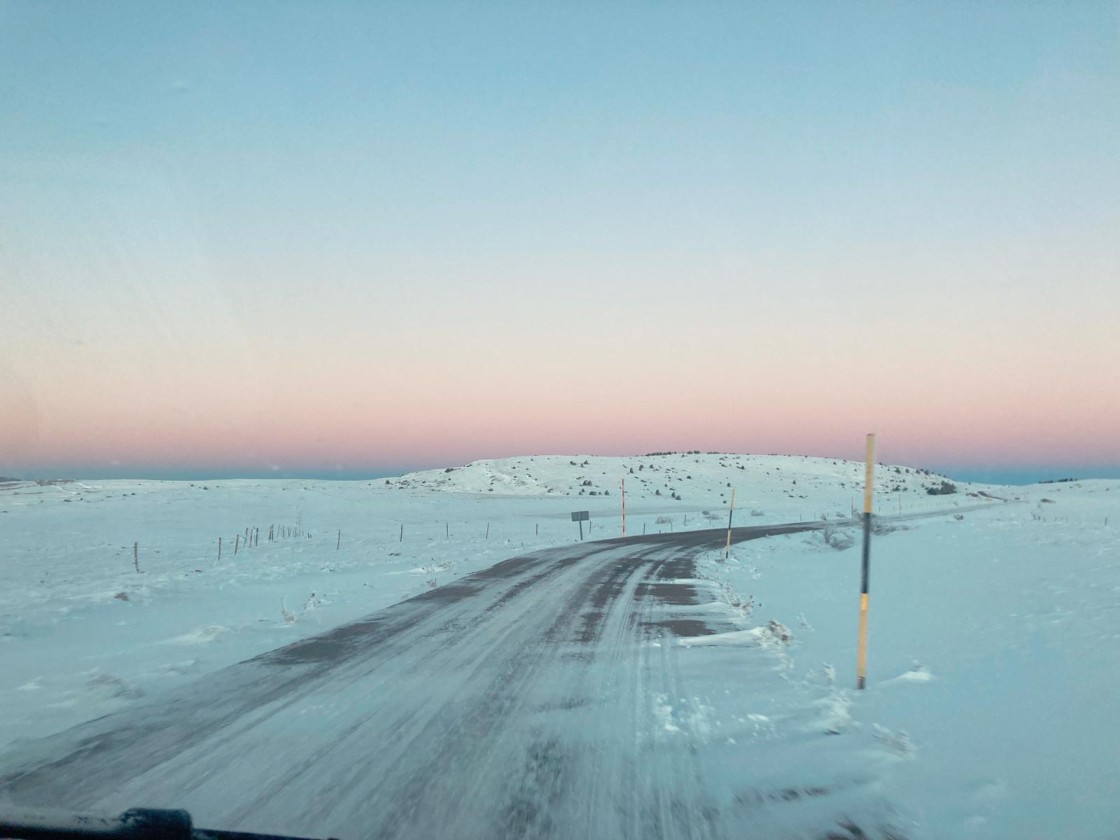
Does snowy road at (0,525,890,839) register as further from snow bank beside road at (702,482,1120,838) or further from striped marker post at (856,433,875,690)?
striped marker post at (856,433,875,690)

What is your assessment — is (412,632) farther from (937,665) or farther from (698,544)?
(698,544)

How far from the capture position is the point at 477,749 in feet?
16.6

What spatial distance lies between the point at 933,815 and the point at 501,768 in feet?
9.26

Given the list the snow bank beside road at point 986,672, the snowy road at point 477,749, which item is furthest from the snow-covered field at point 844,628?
the snowy road at point 477,749

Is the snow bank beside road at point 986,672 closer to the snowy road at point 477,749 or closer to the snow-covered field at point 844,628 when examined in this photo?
the snow-covered field at point 844,628

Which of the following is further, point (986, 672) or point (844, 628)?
point (844, 628)

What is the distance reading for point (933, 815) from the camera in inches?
159

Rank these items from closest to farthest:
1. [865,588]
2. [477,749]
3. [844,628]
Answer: [477,749] < [865,588] < [844,628]

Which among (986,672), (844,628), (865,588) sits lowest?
(844,628)

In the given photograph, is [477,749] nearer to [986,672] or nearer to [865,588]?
[865,588]

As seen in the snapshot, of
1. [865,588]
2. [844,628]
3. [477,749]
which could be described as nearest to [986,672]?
[865,588]

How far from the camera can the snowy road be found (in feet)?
13.3

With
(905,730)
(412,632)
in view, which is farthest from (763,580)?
(905,730)

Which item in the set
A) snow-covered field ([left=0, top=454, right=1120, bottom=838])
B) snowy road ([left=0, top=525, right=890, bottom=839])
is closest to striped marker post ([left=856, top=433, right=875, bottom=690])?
snow-covered field ([left=0, top=454, right=1120, bottom=838])
